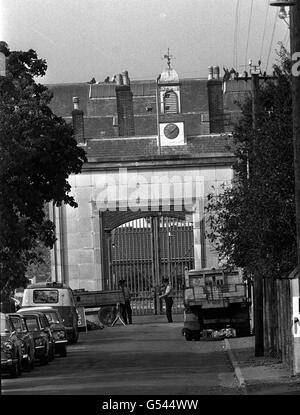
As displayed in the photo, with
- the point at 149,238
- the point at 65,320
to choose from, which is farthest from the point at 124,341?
the point at 149,238

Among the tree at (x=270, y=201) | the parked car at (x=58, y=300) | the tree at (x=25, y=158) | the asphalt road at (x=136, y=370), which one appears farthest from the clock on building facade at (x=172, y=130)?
the tree at (x=270, y=201)

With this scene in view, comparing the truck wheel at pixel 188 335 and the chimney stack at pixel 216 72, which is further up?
the chimney stack at pixel 216 72

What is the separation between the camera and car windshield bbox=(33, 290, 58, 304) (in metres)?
44.3

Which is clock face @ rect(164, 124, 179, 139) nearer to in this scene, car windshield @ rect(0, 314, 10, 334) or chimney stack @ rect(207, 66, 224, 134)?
chimney stack @ rect(207, 66, 224, 134)

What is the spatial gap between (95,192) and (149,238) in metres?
3.50

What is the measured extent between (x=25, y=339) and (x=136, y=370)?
300 cm

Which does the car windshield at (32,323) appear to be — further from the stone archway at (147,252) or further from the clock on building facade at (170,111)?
the clock on building facade at (170,111)

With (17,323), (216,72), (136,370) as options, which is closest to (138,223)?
(17,323)

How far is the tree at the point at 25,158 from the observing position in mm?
33094

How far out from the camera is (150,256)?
57.0 m

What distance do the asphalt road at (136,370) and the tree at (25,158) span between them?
340cm

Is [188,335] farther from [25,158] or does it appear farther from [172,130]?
[172,130]

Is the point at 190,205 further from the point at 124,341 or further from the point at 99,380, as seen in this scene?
the point at 99,380

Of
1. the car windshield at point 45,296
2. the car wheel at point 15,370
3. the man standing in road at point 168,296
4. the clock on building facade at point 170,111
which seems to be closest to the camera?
the car wheel at point 15,370
